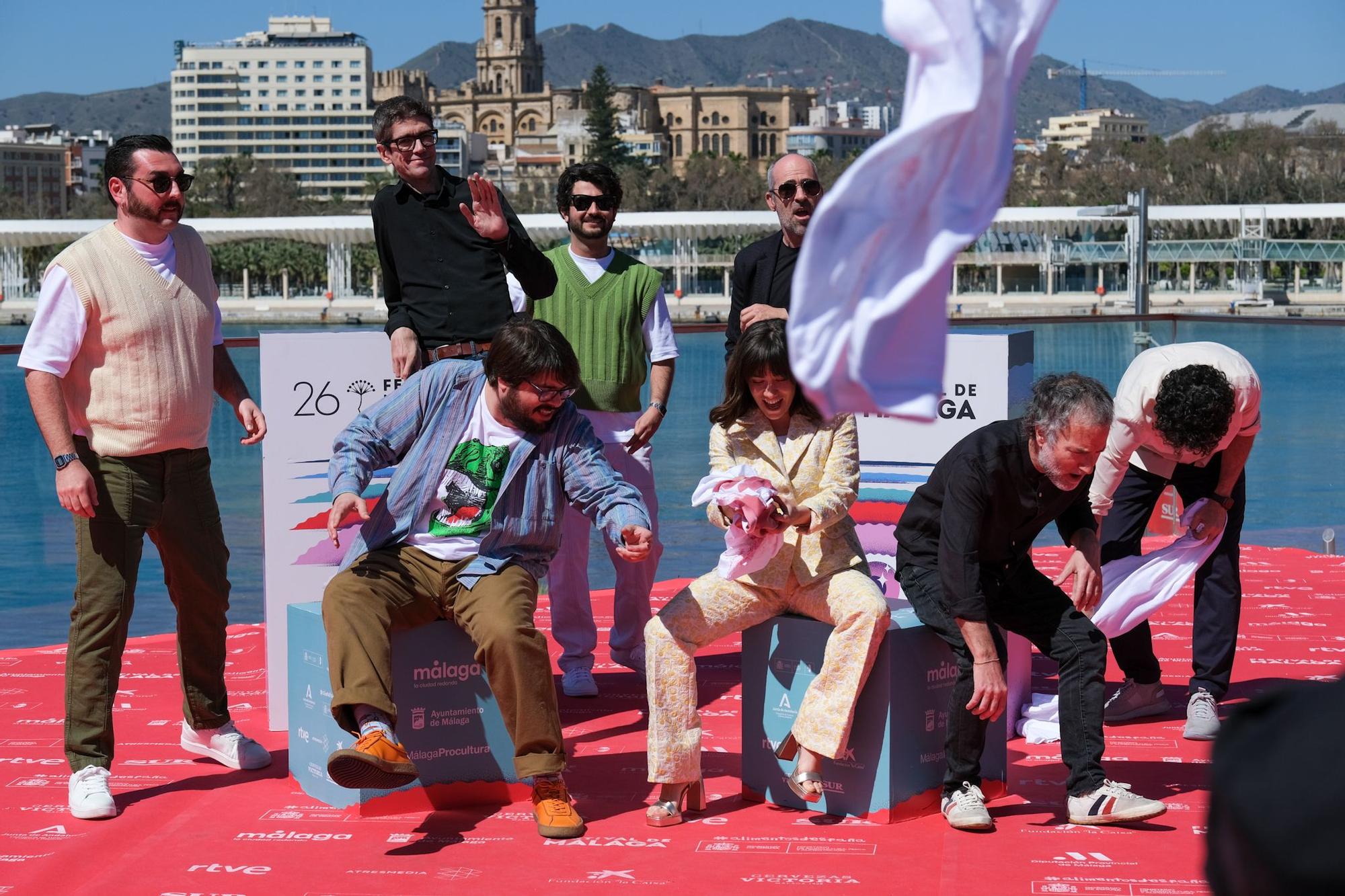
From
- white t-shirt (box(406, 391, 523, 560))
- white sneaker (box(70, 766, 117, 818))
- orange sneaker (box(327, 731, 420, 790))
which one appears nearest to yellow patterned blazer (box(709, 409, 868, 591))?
white t-shirt (box(406, 391, 523, 560))

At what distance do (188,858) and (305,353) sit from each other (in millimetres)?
1359

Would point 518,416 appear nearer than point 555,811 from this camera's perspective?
No

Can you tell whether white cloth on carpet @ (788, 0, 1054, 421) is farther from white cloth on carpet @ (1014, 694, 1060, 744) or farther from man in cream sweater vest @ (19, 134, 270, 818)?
white cloth on carpet @ (1014, 694, 1060, 744)

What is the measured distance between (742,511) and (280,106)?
134018mm

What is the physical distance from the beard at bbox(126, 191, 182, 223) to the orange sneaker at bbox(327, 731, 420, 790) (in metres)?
1.18

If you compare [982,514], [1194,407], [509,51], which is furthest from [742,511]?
[509,51]

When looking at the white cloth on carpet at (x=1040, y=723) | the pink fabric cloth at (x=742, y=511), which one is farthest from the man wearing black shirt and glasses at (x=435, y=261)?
the white cloth on carpet at (x=1040, y=723)

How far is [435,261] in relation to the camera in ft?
12.1

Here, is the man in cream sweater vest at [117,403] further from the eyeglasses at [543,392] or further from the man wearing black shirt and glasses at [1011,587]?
the man wearing black shirt and glasses at [1011,587]

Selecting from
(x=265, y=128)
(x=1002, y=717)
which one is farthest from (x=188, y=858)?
(x=265, y=128)

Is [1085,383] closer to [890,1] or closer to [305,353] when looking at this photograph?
[890,1]

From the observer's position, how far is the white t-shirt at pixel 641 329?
4.03 metres

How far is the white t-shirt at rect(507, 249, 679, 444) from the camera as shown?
4027mm

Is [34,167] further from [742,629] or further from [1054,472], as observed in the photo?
[1054,472]
